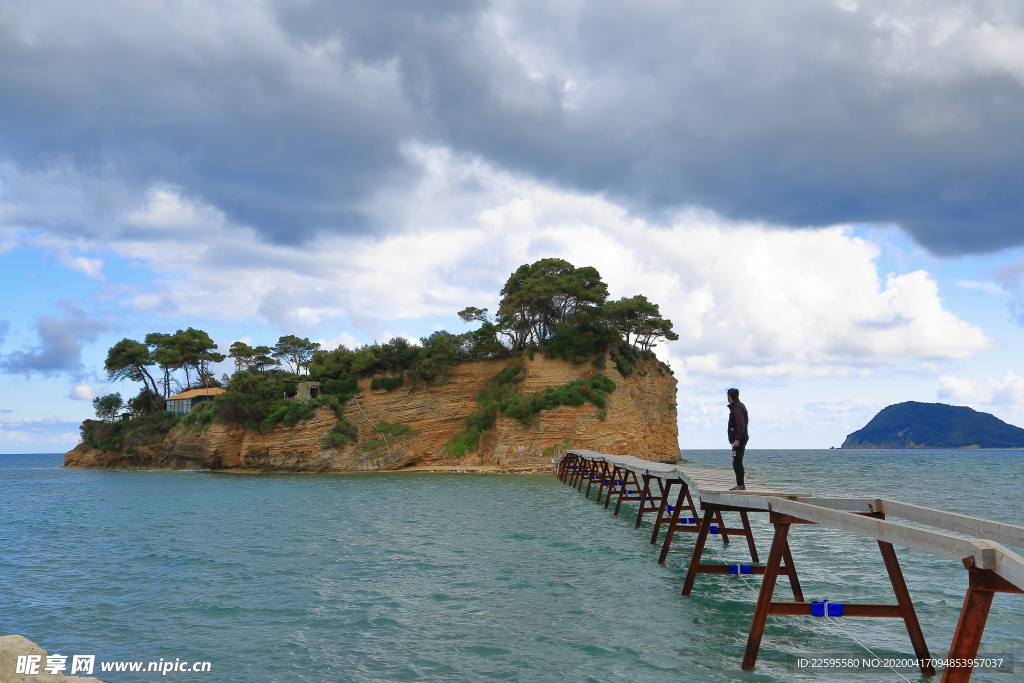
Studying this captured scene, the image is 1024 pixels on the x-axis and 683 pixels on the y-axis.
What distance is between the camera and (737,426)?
10922 millimetres

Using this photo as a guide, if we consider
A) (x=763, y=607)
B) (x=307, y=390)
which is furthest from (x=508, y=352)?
(x=763, y=607)

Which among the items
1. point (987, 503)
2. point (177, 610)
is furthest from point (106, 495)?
point (987, 503)

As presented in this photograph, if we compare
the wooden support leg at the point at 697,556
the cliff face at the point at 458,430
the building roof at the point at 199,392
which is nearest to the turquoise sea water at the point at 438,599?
the wooden support leg at the point at 697,556

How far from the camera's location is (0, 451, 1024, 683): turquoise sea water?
8.56 metres

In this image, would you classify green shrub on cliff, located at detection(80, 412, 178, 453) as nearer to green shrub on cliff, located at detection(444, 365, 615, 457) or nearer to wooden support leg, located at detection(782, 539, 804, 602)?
green shrub on cliff, located at detection(444, 365, 615, 457)

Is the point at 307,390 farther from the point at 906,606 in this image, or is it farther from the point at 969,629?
the point at 969,629

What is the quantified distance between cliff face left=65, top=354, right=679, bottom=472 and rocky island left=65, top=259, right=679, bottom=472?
0.10m

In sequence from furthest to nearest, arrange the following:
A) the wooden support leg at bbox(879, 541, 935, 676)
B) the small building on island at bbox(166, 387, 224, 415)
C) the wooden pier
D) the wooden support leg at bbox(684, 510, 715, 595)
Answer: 1. the small building on island at bbox(166, 387, 224, 415)
2. the wooden support leg at bbox(684, 510, 715, 595)
3. the wooden support leg at bbox(879, 541, 935, 676)
4. the wooden pier

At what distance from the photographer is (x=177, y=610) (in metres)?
11.5

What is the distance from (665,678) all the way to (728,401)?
16.0 ft

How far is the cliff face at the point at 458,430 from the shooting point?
50531mm

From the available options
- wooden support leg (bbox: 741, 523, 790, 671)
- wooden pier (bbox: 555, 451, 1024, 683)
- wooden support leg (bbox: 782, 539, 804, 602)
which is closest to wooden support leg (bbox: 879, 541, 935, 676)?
wooden pier (bbox: 555, 451, 1024, 683)

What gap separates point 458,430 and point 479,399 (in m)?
3.24

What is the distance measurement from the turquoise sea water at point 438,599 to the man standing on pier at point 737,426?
7.39 ft
